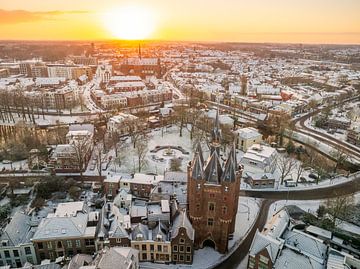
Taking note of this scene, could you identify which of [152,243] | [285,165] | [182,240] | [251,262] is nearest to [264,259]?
[251,262]

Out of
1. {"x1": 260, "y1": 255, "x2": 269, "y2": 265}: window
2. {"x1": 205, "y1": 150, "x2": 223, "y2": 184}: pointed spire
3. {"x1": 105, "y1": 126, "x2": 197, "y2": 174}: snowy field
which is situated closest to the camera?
{"x1": 260, "y1": 255, "x2": 269, "y2": 265}: window

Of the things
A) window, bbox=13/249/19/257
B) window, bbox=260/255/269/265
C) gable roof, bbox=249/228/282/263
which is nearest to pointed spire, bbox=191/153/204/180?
gable roof, bbox=249/228/282/263

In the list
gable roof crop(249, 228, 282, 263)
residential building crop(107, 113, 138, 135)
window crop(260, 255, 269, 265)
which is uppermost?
residential building crop(107, 113, 138, 135)

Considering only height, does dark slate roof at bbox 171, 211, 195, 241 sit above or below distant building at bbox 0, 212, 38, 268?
above

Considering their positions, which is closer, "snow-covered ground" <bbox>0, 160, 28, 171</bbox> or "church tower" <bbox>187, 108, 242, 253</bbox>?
"church tower" <bbox>187, 108, 242, 253</bbox>

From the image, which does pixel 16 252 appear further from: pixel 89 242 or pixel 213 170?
pixel 213 170

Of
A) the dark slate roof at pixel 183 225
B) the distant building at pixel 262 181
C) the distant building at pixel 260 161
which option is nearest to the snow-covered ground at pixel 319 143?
the distant building at pixel 260 161

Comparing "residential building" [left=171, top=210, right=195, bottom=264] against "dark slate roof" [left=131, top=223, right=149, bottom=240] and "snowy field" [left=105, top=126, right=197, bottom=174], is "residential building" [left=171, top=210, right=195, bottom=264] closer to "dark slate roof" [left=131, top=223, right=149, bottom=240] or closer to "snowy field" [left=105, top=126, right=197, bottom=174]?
"dark slate roof" [left=131, top=223, right=149, bottom=240]
